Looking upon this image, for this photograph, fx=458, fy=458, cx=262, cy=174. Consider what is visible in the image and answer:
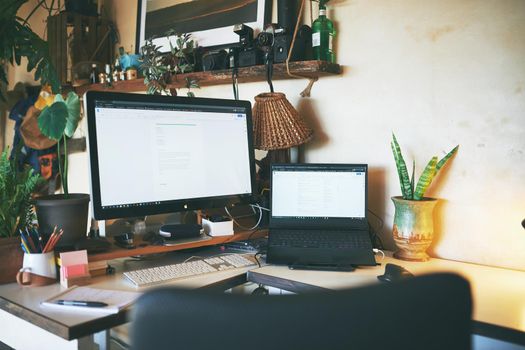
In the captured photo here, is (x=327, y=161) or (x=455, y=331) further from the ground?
(x=327, y=161)

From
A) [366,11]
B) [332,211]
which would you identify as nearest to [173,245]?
[332,211]

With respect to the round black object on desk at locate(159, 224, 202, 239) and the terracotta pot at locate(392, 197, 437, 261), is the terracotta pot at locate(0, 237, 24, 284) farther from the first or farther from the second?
the terracotta pot at locate(392, 197, 437, 261)

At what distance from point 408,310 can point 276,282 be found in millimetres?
827

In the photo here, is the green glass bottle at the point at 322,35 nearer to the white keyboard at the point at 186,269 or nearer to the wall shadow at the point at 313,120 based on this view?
the wall shadow at the point at 313,120

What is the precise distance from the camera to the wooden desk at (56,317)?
98 cm

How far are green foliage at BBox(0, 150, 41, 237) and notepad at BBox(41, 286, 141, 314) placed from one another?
271 mm

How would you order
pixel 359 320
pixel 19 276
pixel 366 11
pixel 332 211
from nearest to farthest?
1. pixel 359 320
2. pixel 19 276
3. pixel 332 211
4. pixel 366 11

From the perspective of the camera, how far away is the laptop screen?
5.34 feet

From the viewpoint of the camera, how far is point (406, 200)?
1535 millimetres

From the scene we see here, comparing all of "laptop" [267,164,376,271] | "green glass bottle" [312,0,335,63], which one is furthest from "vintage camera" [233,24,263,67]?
"laptop" [267,164,376,271]

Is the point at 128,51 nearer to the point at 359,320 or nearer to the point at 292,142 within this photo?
the point at 292,142

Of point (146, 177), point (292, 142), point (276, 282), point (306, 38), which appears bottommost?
point (276, 282)

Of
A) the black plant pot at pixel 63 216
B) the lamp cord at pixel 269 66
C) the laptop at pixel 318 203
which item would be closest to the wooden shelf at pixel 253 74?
the lamp cord at pixel 269 66

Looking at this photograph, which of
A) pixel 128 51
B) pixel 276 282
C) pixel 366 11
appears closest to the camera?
pixel 276 282
